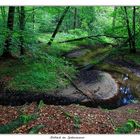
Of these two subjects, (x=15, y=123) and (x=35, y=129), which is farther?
(x=15, y=123)

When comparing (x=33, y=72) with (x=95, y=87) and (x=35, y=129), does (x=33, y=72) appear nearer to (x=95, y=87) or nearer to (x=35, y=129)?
(x=95, y=87)

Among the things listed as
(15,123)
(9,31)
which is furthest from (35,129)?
(9,31)

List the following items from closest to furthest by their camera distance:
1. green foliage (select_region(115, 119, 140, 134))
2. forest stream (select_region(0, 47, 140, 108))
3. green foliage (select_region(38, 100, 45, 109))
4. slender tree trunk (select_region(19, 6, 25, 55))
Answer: green foliage (select_region(115, 119, 140, 134))
green foliage (select_region(38, 100, 45, 109))
forest stream (select_region(0, 47, 140, 108))
slender tree trunk (select_region(19, 6, 25, 55))

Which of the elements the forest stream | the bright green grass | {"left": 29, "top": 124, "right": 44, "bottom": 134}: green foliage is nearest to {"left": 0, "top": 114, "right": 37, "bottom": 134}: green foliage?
{"left": 29, "top": 124, "right": 44, "bottom": 134}: green foliage

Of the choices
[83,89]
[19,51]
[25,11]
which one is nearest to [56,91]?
[83,89]

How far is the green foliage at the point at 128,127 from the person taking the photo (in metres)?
7.65

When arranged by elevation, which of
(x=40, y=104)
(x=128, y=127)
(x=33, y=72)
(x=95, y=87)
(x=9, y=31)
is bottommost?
(x=128, y=127)

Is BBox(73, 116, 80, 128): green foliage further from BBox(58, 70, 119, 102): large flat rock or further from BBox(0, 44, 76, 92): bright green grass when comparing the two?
BBox(0, 44, 76, 92): bright green grass

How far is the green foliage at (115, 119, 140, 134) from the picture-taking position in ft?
25.1

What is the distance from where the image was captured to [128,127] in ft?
25.5

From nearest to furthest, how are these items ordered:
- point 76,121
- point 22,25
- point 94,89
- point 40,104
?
point 76,121 < point 40,104 < point 94,89 < point 22,25

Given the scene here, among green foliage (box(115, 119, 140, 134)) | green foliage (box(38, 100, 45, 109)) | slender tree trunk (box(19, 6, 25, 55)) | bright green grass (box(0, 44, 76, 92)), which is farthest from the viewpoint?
slender tree trunk (box(19, 6, 25, 55))
